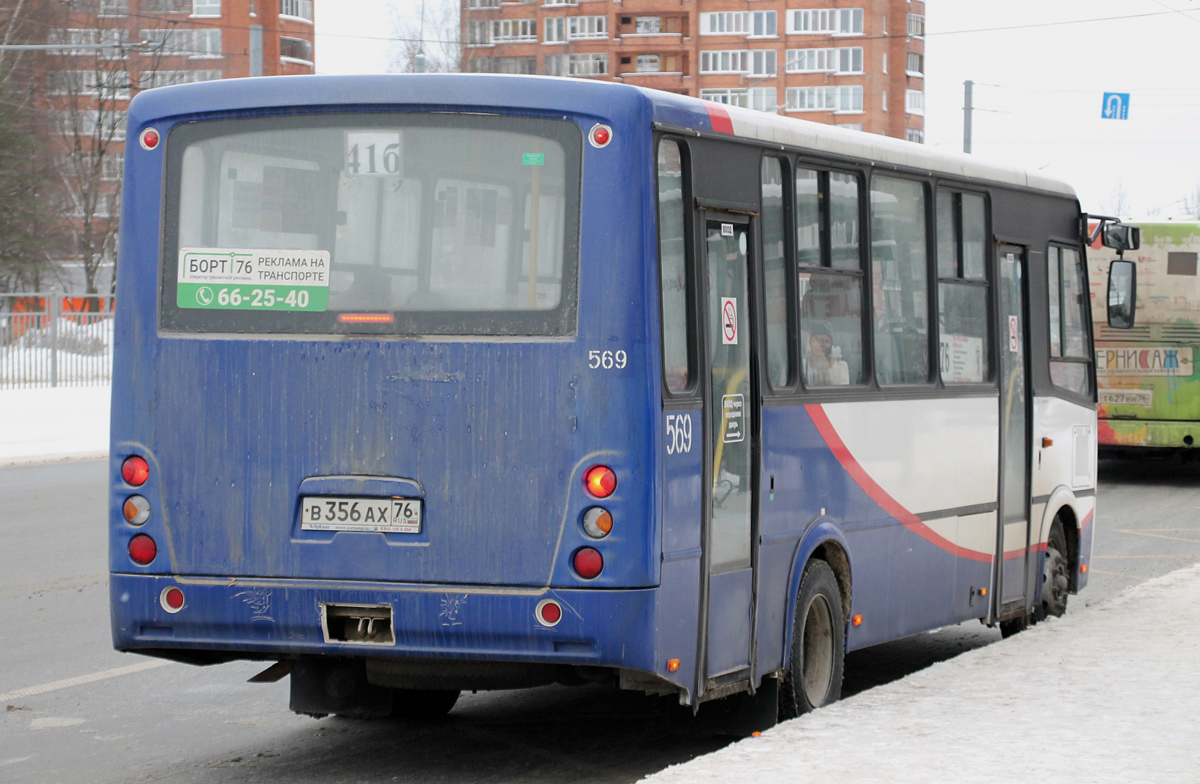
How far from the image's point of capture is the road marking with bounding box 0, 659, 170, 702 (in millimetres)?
8211

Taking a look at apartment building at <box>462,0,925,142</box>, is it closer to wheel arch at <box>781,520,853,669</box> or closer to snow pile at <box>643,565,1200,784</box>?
snow pile at <box>643,565,1200,784</box>

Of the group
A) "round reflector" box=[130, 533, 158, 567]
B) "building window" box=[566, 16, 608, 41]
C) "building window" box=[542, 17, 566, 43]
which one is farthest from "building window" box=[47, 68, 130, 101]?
"round reflector" box=[130, 533, 158, 567]

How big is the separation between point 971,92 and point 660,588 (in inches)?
1769

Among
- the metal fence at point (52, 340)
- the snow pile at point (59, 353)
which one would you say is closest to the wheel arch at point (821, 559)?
the metal fence at point (52, 340)

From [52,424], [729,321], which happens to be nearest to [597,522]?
[729,321]

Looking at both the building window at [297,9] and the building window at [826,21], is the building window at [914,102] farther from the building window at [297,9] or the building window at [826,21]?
the building window at [297,9]

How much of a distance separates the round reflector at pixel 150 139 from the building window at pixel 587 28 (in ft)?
364

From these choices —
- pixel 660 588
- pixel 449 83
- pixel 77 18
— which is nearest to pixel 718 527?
pixel 660 588

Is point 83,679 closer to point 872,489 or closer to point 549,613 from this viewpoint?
point 549,613

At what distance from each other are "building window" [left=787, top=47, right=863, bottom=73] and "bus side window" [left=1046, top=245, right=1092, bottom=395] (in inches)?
4082

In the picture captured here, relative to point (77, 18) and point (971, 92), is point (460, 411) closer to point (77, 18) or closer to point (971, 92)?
point (971, 92)

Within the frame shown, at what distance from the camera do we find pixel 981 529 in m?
9.61

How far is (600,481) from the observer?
20.4 ft

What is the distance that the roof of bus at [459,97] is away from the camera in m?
6.34
